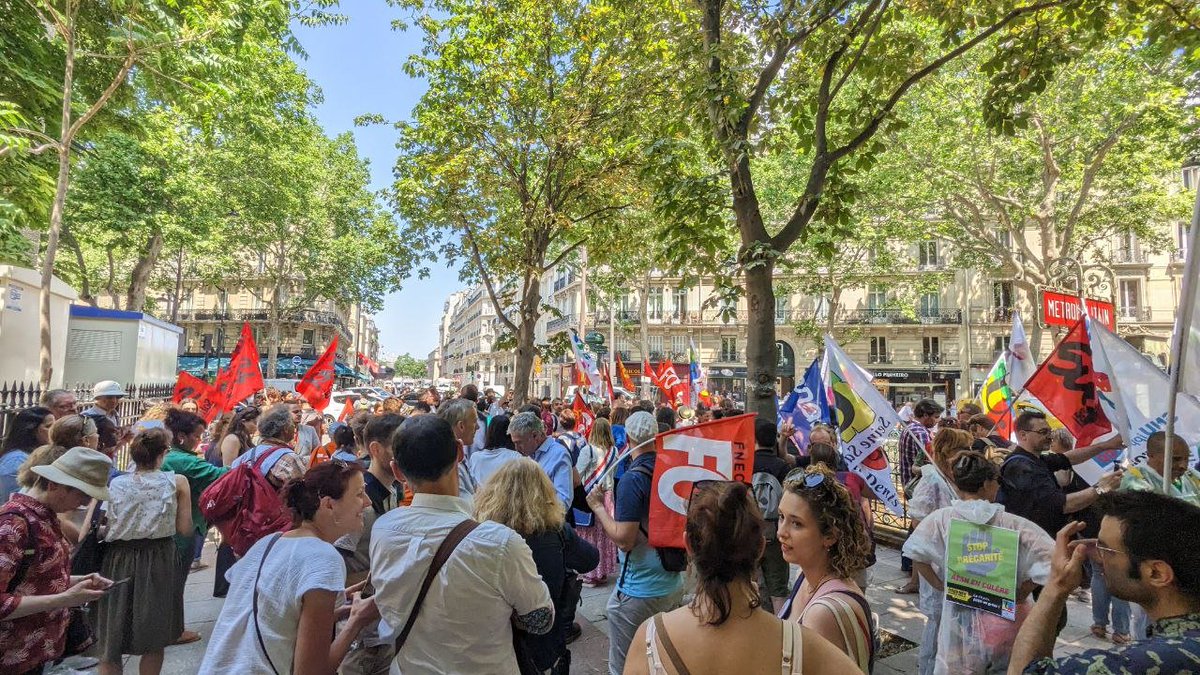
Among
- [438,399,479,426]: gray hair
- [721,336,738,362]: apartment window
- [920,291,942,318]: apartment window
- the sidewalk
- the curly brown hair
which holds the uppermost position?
[920,291,942,318]: apartment window

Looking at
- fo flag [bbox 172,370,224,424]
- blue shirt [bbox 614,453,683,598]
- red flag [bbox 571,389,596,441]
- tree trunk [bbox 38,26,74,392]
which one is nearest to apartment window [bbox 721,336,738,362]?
red flag [bbox 571,389,596,441]

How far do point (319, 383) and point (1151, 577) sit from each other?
390 inches

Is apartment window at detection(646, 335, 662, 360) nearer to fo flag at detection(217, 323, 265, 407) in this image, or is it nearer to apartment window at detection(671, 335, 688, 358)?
apartment window at detection(671, 335, 688, 358)

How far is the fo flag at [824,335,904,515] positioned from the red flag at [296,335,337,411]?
713 centimetres

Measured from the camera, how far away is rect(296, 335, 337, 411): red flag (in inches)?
368

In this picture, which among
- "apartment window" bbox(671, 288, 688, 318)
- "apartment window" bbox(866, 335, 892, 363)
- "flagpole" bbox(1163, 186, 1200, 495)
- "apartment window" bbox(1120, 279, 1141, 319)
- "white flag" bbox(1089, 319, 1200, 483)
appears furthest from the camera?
"apartment window" bbox(671, 288, 688, 318)

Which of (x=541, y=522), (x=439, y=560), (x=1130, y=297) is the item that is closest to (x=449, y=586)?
(x=439, y=560)

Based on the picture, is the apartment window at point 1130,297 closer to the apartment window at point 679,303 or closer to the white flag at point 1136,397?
the apartment window at point 679,303

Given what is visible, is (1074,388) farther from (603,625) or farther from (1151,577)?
(603,625)

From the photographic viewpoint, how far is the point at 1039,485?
4.07 m

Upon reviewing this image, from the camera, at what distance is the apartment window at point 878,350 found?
40.2 m

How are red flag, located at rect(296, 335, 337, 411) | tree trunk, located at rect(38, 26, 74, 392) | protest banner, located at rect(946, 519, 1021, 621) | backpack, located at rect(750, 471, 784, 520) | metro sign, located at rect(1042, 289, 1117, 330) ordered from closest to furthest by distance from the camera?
protest banner, located at rect(946, 519, 1021, 621) < backpack, located at rect(750, 471, 784, 520) < tree trunk, located at rect(38, 26, 74, 392) < metro sign, located at rect(1042, 289, 1117, 330) < red flag, located at rect(296, 335, 337, 411)

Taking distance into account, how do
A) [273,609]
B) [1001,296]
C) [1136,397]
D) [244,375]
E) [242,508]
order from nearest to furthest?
[273,609], [242,508], [1136,397], [244,375], [1001,296]

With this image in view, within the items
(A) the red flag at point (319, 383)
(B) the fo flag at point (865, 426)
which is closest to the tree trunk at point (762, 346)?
(B) the fo flag at point (865, 426)
